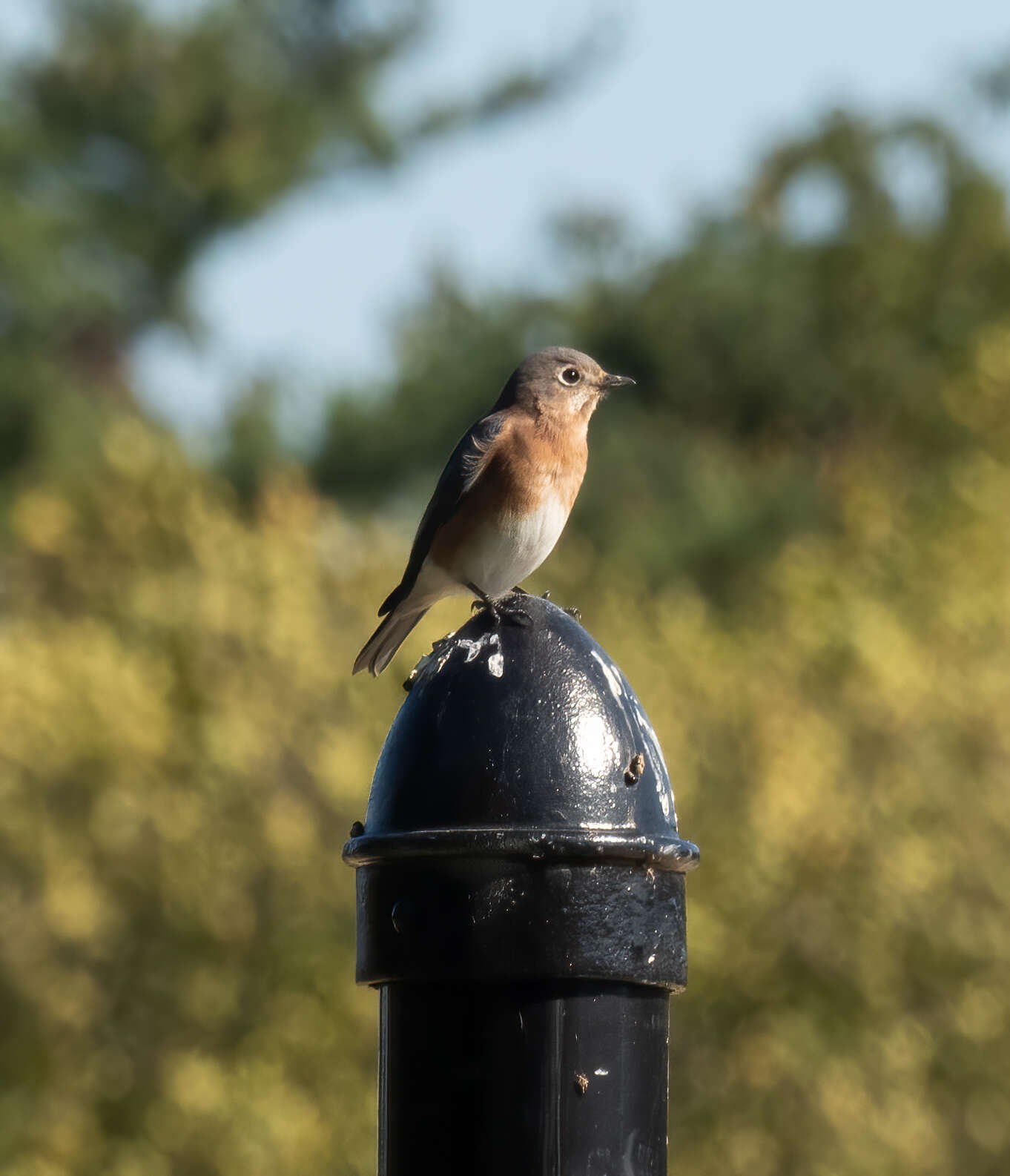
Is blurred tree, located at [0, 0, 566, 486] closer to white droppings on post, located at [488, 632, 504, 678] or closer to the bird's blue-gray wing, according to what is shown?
the bird's blue-gray wing

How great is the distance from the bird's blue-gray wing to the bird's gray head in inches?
6.5

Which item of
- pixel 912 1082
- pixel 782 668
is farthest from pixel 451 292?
pixel 912 1082

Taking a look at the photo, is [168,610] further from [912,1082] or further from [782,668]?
[912,1082]

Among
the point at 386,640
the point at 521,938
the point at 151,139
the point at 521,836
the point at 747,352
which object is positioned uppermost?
the point at 151,139

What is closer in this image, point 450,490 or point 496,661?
point 496,661

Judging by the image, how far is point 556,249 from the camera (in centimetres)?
2270

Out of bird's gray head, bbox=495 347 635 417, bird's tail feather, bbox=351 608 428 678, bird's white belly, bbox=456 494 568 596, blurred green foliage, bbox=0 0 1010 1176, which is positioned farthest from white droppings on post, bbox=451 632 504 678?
blurred green foliage, bbox=0 0 1010 1176

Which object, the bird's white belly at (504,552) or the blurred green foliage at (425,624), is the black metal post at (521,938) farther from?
the blurred green foliage at (425,624)

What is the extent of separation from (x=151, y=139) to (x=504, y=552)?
59.0ft

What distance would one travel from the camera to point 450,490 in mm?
4168

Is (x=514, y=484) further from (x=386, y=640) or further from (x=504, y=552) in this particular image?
(x=386, y=640)

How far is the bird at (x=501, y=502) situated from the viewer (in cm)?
407

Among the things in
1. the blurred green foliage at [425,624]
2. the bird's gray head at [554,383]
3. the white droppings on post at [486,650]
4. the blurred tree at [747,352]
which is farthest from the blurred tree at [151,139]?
the white droppings on post at [486,650]

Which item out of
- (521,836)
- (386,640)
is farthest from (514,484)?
(521,836)
